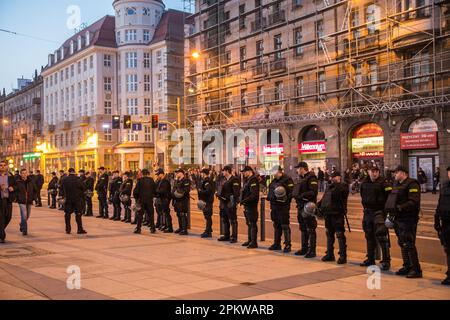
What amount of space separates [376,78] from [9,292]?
28.6 metres

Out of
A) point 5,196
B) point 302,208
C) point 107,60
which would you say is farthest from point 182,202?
point 107,60

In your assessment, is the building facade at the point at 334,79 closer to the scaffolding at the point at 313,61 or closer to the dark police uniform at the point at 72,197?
the scaffolding at the point at 313,61

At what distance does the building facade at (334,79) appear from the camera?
1146 inches

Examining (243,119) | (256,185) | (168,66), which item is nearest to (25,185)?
(256,185)

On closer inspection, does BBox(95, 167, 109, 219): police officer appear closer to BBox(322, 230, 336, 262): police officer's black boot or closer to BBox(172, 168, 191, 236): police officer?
BBox(172, 168, 191, 236): police officer

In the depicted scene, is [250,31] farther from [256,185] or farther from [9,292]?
[9,292]

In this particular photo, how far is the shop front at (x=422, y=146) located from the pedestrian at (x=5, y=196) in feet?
76.1

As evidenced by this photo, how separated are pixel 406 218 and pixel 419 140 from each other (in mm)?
22727

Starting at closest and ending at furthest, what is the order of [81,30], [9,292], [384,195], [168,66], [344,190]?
[9,292] → [384,195] → [344,190] → [168,66] → [81,30]

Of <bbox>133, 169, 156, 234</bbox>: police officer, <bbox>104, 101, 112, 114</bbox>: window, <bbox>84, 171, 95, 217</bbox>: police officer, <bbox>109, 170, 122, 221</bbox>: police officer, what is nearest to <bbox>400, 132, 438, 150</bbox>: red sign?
<bbox>109, 170, 122, 221</bbox>: police officer

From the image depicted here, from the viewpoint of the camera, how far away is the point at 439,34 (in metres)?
28.3

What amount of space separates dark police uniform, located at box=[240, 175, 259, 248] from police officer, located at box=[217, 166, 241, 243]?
0.69 metres

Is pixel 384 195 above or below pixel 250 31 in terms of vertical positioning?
below

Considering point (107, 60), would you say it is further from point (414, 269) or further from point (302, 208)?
point (414, 269)
